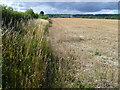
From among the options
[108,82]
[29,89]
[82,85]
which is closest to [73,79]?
[82,85]

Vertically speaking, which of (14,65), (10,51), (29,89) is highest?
Result: (10,51)

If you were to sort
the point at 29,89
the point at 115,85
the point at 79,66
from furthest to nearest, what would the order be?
1. the point at 79,66
2. the point at 115,85
3. the point at 29,89

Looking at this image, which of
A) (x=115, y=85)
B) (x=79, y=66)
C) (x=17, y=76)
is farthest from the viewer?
(x=79, y=66)

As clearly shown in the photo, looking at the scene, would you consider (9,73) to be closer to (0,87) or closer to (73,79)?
(0,87)

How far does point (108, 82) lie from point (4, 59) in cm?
252

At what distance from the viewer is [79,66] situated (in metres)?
4.85

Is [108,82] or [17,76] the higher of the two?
[17,76]

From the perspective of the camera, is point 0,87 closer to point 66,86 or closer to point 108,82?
point 66,86

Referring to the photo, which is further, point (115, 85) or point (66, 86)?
point (115, 85)

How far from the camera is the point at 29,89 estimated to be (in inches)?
117

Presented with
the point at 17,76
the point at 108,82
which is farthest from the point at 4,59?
the point at 108,82

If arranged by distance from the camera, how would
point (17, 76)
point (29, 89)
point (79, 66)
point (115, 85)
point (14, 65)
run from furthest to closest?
point (79, 66), point (115, 85), point (14, 65), point (17, 76), point (29, 89)

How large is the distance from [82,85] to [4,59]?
185 cm

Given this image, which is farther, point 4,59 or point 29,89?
point 4,59
